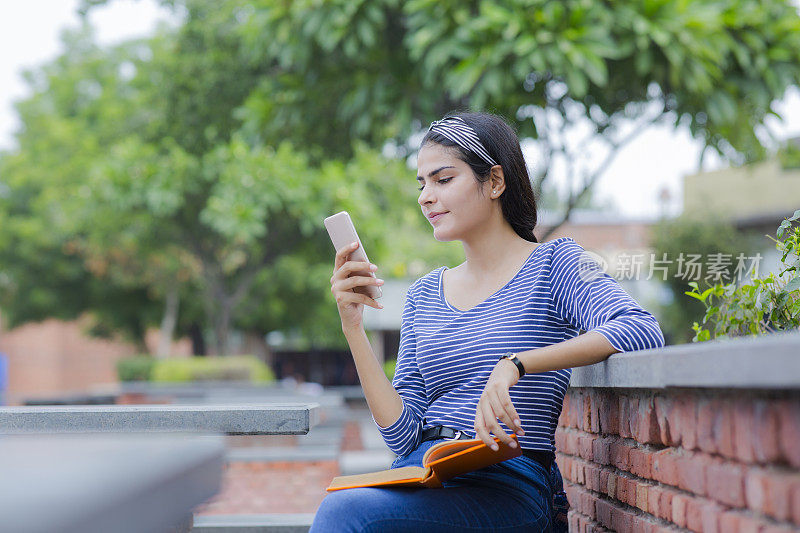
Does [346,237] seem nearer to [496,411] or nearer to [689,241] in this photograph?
[496,411]

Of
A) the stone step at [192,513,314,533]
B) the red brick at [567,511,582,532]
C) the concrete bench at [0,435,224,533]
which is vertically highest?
the concrete bench at [0,435,224,533]

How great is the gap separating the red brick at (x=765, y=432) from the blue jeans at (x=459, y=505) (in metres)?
0.79

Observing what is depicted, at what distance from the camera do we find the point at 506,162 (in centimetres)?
270

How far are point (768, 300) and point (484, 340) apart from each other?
2.94ft

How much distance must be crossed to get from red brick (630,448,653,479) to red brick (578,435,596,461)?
447 mm

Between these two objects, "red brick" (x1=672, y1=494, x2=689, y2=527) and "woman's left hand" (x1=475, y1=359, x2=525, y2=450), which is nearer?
"red brick" (x1=672, y1=494, x2=689, y2=527)

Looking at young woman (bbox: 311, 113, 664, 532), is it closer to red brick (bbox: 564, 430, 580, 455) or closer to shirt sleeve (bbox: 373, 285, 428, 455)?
shirt sleeve (bbox: 373, 285, 428, 455)

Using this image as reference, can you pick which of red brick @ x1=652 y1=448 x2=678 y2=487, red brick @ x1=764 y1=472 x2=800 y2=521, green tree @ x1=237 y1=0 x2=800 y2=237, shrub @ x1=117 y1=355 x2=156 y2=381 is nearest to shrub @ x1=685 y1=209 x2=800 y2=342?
red brick @ x1=652 y1=448 x2=678 y2=487

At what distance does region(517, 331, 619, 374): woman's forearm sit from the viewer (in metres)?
2.25

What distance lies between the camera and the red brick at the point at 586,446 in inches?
115

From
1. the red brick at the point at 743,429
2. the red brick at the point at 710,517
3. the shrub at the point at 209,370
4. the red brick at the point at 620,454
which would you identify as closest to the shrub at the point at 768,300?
the red brick at the point at 620,454

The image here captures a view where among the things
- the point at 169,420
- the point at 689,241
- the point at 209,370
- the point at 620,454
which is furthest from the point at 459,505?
the point at 689,241

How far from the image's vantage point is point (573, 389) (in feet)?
10.2

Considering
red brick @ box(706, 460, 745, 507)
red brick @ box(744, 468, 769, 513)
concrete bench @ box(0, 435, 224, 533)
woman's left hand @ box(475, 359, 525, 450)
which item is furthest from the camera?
woman's left hand @ box(475, 359, 525, 450)
